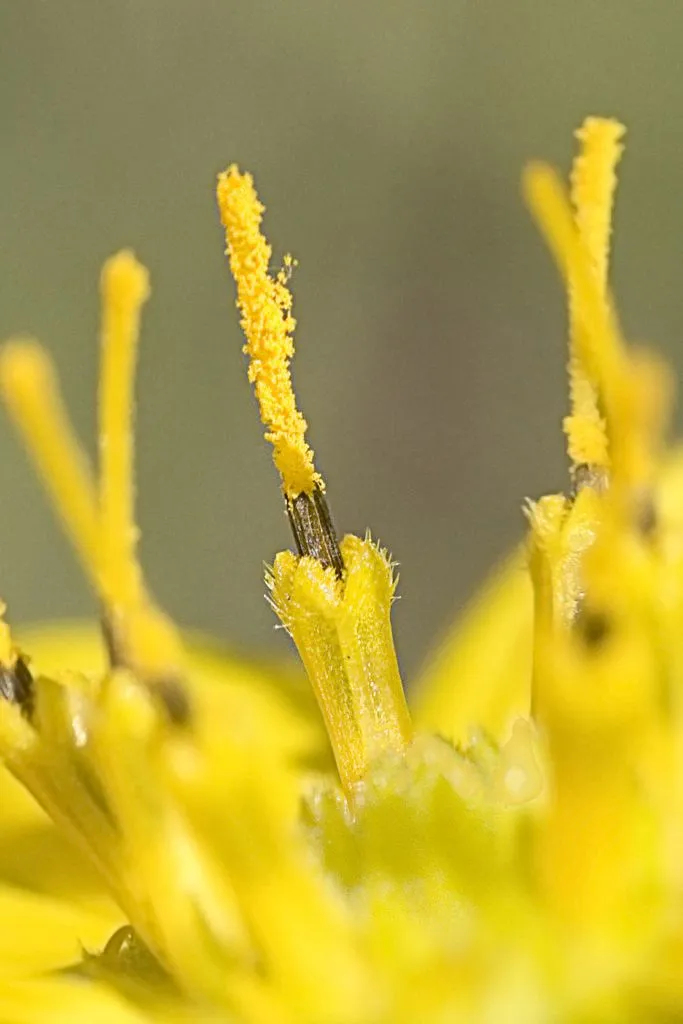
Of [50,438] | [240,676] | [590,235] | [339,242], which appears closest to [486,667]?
[240,676]

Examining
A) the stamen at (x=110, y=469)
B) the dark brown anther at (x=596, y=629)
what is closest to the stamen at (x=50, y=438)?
the stamen at (x=110, y=469)

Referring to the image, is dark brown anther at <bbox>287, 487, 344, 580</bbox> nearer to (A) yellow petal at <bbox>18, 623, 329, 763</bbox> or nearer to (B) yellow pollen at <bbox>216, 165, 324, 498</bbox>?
(B) yellow pollen at <bbox>216, 165, 324, 498</bbox>

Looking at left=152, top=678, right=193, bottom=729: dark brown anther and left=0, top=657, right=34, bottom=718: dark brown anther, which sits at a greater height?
left=0, top=657, right=34, bottom=718: dark brown anther

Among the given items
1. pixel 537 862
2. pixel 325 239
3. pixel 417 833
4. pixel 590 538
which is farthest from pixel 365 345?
pixel 537 862

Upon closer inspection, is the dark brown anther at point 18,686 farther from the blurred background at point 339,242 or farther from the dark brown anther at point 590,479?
the blurred background at point 339,242

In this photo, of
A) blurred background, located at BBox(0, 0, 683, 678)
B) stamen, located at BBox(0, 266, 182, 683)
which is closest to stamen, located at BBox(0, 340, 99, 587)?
stamen, located at BBox(0, 266, 182, 683)

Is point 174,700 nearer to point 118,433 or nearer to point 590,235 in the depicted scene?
point 118,433
